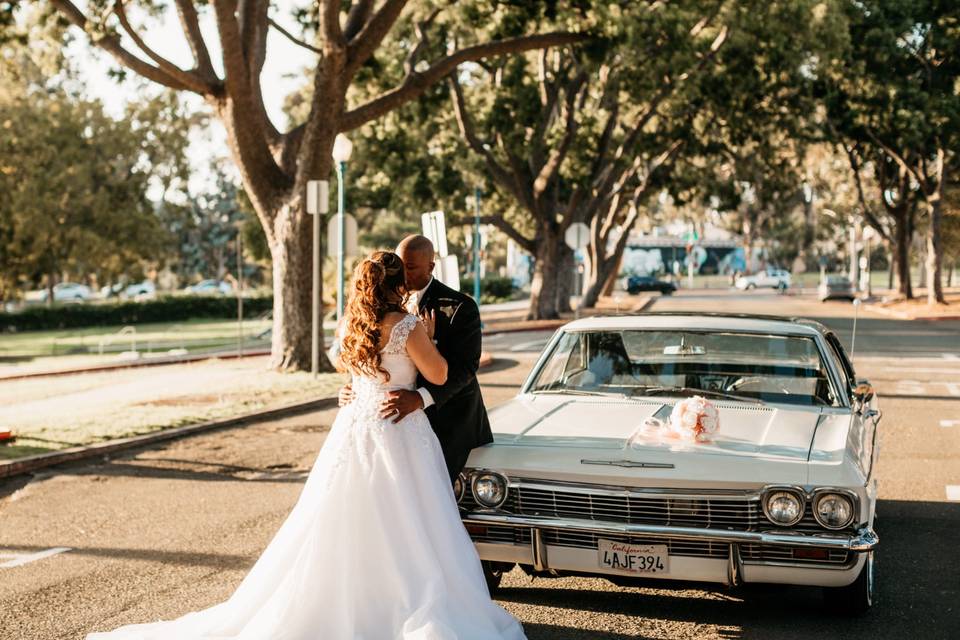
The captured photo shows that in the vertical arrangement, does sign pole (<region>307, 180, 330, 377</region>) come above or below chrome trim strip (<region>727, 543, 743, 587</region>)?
above

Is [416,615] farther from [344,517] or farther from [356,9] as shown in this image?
[356,9]

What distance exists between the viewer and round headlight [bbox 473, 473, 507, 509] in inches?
225

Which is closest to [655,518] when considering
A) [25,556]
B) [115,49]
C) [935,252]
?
[25,556]

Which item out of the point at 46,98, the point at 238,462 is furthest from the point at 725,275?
the point at 238,462

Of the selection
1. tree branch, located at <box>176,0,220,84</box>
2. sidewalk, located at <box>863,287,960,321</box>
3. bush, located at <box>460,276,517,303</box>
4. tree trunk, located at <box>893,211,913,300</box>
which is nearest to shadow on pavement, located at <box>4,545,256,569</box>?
tree branch, located at <box>176,0,220,84</box>

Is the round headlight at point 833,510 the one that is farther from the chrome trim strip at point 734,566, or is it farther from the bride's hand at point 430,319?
the bride's hand at point 430,319

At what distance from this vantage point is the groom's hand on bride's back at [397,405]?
5258 mm

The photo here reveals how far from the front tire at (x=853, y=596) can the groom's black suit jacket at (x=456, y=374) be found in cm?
185

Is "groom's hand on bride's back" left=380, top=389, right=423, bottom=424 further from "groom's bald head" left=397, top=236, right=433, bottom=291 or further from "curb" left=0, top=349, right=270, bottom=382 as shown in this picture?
"curb" left=0, top=349, right=270, bottom=382

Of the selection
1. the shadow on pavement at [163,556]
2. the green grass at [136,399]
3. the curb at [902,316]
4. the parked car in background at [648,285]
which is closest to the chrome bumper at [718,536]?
the shadow on pavement at [163,556]

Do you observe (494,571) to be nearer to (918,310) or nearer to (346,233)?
(346,233)

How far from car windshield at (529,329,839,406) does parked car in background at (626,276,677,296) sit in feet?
241

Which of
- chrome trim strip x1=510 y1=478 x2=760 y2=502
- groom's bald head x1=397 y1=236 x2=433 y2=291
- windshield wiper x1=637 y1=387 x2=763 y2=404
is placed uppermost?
groom's bald head x1=397 y1=236 x2=433 y2=291

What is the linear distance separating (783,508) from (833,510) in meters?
0.22
